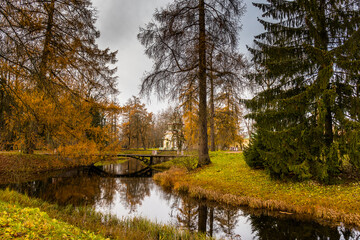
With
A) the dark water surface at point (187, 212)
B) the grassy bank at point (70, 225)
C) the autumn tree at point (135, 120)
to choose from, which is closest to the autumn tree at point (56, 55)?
the grassy bank at point (70, 225)

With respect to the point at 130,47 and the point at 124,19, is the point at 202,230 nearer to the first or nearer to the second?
the point at 124,19

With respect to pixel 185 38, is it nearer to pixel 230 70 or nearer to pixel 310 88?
pixel 230 70

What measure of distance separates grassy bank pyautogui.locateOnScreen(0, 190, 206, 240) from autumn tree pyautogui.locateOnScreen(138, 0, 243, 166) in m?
7.38

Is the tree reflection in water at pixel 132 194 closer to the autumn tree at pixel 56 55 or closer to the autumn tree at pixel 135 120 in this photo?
the autumn tree at pixel 56 55

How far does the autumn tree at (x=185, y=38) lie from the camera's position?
11.3 metres

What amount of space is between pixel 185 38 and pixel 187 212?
9.28 meters

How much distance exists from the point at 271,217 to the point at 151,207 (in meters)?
4.65

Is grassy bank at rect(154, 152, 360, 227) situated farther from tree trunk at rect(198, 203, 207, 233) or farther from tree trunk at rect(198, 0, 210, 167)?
tree trunk at rect(198, 0, 210, 167)

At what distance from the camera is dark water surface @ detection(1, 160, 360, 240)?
215 inches

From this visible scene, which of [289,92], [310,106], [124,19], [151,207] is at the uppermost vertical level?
[124,19]

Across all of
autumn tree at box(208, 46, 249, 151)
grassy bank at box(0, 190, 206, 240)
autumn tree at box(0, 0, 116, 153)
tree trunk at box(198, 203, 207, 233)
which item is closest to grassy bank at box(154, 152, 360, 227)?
tree trunk at box(198, 203, 207, 233)

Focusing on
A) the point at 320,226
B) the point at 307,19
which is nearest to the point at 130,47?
the point at 307,19

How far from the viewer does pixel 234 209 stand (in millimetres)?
7281

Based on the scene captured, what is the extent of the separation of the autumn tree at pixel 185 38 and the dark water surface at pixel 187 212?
5.45 m
